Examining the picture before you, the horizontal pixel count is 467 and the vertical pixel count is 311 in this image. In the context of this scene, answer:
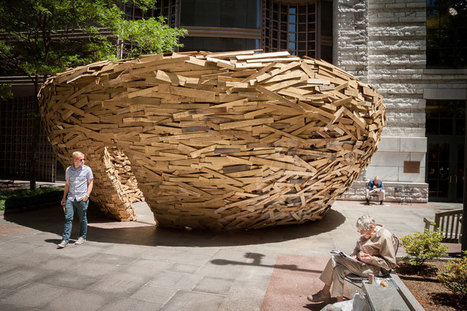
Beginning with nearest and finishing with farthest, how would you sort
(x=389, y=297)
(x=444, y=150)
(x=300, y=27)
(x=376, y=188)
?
(x=389, y=297) < (x=376, y=188) < (x=444, y=150) < (x=300, y=27)

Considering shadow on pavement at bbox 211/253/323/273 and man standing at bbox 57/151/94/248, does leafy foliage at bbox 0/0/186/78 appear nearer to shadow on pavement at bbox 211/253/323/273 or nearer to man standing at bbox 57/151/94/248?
man standing at bbox 57/151/94/248

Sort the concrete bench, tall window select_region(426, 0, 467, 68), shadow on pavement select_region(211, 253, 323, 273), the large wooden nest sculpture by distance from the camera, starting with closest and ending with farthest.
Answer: the concrete bench < shadow on pavement select_region(211, 253, 323, 273) < the large wooden nest sculpture < tall window select_region(426, 0, 467, 68)

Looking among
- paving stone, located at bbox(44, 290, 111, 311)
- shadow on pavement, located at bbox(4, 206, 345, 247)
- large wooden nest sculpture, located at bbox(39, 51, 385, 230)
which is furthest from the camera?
shadow on pavement, located at bbox(4, 206, 345, 247)

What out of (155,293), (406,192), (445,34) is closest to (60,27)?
(155,293)

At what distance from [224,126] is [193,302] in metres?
2.65

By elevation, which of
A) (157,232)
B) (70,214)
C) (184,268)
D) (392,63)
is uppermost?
(392,63)

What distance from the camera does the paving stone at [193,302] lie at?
9.92 ft

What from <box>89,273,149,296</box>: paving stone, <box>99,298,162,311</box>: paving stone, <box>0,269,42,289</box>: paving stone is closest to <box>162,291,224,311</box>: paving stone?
<box>99,298,162,311</box>: paving stone

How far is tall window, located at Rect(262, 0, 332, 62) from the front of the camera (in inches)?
522

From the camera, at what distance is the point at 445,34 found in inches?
490

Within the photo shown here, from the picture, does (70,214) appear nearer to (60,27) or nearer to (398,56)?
(60,27)

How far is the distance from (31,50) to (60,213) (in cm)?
588

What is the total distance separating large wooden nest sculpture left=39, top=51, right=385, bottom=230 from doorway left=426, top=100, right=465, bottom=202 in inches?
343

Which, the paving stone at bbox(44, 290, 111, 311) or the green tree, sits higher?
the green tree
